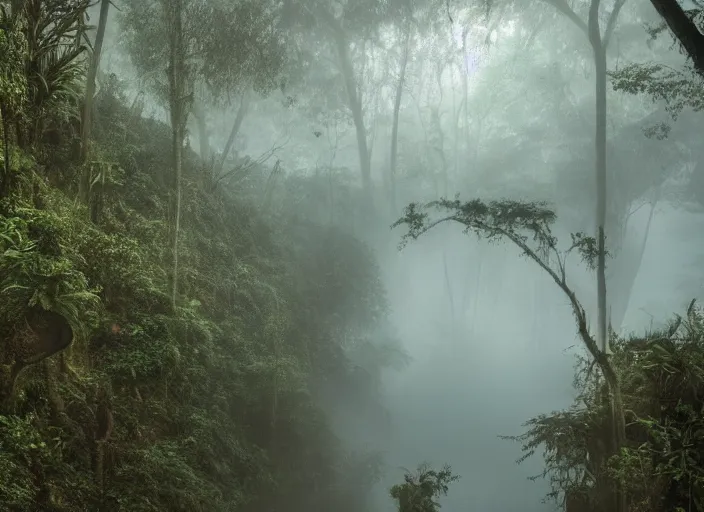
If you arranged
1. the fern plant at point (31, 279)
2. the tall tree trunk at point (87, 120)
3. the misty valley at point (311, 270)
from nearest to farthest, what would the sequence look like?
the fern plant at point (31, 279), the misty valley at point (311, 270), the tall tree trunk at point (87, 120)

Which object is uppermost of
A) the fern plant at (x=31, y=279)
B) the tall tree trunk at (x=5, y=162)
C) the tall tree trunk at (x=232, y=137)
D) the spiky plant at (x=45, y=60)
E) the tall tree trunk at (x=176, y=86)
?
the tall tree trunk at (x=232, y=137)

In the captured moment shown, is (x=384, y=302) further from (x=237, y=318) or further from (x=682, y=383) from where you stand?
(x=682, y=383)

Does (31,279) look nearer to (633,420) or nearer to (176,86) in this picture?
(176,86)

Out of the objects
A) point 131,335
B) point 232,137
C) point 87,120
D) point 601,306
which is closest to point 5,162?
point 87,120

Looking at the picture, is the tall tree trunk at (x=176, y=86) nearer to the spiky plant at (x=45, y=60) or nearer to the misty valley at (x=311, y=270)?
the misty valley at (x=311, y=270)

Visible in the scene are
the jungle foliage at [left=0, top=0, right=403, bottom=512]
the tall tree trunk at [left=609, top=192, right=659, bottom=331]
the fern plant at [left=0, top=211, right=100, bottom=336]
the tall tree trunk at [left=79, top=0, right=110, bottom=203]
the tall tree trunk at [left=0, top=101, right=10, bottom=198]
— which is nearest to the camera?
the fern plant at [left=0, top=211, right=100, bottom=336]

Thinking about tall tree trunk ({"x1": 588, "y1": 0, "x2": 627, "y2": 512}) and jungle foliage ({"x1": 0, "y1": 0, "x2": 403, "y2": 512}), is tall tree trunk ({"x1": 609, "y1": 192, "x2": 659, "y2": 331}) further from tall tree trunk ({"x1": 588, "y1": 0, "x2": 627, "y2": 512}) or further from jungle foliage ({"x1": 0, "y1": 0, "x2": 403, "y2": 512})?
jungle foliage ({"x1": 0, "y1": 0, "x2": 403, "y2": 512})

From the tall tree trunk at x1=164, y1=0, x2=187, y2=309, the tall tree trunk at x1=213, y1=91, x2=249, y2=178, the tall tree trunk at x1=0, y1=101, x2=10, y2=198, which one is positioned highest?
the tall tree trunk at x1=213, y1=91, x2=249, y2=178

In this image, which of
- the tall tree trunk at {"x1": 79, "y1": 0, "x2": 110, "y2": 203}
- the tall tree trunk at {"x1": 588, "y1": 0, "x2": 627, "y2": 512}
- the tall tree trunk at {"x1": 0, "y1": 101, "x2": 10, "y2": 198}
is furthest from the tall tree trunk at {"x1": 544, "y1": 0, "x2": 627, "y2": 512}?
the tall tree trunk at {"x1": 79, "y1": 0, "x2": 110, "y2": 203}

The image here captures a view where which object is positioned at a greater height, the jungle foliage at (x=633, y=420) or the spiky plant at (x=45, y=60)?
the spiky plant at (x=45, y=60)

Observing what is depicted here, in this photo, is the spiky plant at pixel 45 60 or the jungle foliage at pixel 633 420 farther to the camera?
the jungle foliage at pixel 633 420

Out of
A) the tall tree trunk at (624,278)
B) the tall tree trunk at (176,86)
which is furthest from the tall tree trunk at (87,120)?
the tall tree trunk at (624,278)

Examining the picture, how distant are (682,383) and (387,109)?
34.7 m

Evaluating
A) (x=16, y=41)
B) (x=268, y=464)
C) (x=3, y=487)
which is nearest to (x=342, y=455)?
(x=268, y=464)
